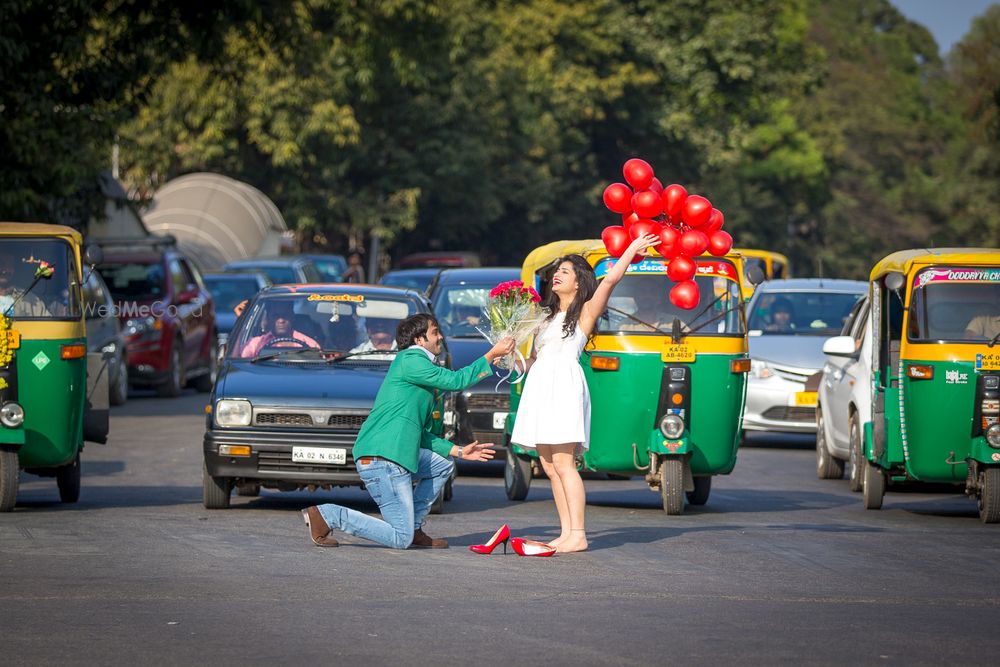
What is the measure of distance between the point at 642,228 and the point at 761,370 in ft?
31.1

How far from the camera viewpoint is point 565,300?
36.3 feet

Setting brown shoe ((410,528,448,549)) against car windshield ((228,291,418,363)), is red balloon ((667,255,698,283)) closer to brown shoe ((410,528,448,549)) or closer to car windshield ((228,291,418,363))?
brown shoe ((410,528,448,549))

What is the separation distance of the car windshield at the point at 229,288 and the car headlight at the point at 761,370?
43.5ft

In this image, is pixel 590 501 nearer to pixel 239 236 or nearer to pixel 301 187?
pixel 239 236

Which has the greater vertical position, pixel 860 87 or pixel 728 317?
pixel 860 87

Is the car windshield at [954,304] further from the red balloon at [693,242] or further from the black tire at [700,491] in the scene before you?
the red balloon at [693,242]

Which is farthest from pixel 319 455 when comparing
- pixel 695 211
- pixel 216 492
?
pixel 695 211

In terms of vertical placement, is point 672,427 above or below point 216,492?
above

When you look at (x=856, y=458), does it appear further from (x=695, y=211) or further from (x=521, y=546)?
(x=521, y=546)

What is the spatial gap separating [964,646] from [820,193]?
76.9 meters

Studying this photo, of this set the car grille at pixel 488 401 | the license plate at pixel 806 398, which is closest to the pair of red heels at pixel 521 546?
the car grille at pixel 488 401

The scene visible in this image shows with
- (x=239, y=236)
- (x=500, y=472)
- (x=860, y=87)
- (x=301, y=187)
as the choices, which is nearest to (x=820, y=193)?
(x=860, y=87)

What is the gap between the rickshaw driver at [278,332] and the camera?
14211 mm

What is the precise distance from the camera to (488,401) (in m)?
16.7
